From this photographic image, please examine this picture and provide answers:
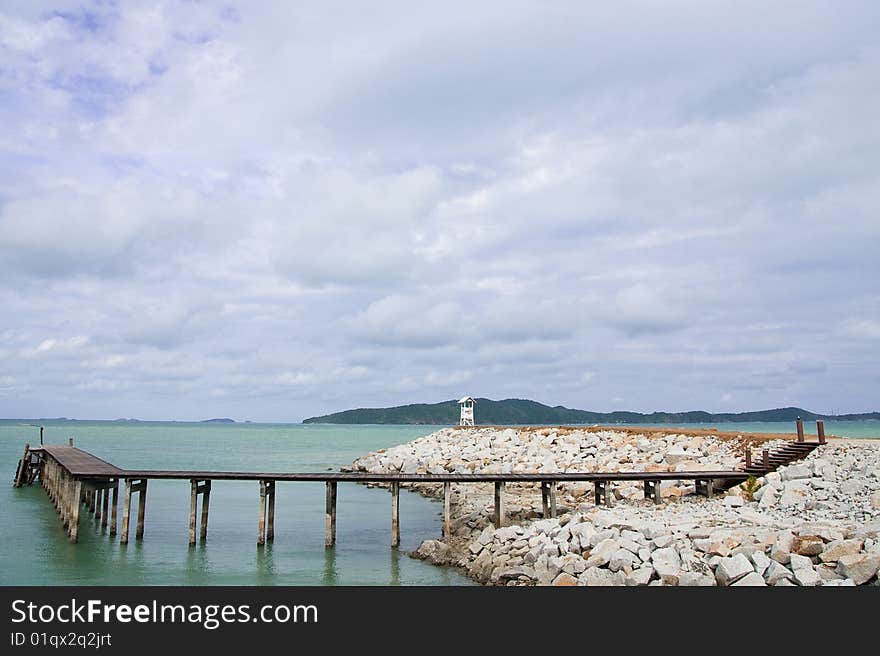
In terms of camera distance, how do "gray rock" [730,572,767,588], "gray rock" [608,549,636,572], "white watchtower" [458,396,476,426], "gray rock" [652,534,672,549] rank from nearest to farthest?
"gray rock" [730,572,767,588] → "gray rock" [608,549,636,572] → "gray rock" [652,534,672,549] → "white watchtower" [458,396,476,426]

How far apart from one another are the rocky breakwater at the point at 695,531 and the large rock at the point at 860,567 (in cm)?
2

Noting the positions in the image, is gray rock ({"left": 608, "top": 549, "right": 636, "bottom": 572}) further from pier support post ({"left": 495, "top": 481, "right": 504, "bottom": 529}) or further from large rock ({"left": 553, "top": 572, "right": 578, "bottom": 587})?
pier support post ({"left": 495, "top": 481, "right": 504, "bottom": 529})

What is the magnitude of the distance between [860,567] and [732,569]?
→ 227cm

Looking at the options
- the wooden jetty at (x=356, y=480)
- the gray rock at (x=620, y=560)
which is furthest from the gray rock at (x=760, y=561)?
the wooden jetty at (x=356, y=480)

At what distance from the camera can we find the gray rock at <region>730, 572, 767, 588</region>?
1429cm

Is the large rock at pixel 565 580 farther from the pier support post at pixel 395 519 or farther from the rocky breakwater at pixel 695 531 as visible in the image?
the pier support post at pixel 395 519

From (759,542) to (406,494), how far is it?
27461 mm

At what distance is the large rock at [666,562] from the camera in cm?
1517

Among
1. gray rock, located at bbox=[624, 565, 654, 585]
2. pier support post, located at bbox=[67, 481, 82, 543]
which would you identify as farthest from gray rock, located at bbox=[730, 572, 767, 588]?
pier support post, located at bbox=[67, 481, 82, 543]

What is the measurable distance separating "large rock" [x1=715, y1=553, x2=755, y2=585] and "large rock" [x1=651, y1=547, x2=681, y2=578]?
80cm

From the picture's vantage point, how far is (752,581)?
47.2 ft
